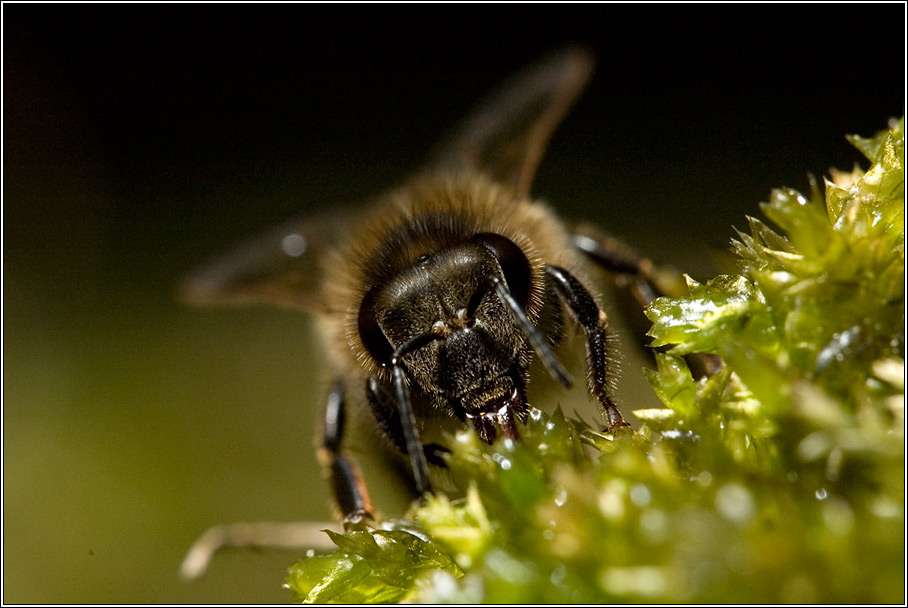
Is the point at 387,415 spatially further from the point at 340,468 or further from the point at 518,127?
the point at 518,127

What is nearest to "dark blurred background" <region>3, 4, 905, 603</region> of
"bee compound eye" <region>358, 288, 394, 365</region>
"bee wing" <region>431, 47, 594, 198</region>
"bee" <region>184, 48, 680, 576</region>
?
"bee wing" <region>431, 47, 594, 198</region>

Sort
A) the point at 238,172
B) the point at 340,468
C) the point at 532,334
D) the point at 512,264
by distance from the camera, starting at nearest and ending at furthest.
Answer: the point at 532,334, the point at 512,264, the point at 340,468, the point at 238,172

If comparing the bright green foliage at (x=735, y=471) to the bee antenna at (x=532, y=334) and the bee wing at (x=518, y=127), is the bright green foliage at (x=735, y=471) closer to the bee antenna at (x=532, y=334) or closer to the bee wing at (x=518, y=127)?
the bee antenna at (x=532, y=334)

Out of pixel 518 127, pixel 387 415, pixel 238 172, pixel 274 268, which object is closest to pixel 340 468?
pixel 387 415

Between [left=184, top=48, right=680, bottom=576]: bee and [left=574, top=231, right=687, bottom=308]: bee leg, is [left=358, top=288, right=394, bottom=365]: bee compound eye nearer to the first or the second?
[left=184, top=48, right=680, bottom=576]: bee

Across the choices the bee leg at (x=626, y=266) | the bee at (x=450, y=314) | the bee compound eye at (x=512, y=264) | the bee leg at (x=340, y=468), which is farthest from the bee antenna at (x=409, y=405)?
the bee leg at (x=626, y=266)

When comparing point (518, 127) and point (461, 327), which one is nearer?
point (461, 327)

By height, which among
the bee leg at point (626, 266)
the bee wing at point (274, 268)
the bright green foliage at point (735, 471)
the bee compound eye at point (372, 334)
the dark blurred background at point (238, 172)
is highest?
the dark blurred background at point (238, 172)
